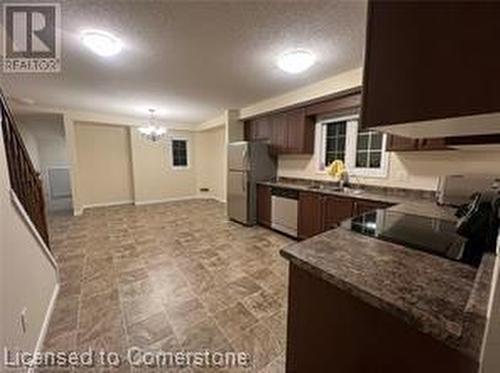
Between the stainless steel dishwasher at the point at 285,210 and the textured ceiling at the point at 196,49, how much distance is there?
67.3 inches

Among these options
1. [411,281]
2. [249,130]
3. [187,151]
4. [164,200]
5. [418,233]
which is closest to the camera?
[411,281]

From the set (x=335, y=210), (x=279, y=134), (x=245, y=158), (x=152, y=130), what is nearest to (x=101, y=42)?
(x=245, y=158)

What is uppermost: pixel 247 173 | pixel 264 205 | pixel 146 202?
pixel 247 173

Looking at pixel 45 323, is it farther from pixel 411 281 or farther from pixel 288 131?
pixel 288 131

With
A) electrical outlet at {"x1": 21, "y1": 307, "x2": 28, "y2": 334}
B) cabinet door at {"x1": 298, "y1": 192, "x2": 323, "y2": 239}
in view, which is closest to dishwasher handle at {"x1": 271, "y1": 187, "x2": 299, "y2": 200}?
cabinet door at {"x1": 298, "y1": 192, "x2": 323, "y2": 239}

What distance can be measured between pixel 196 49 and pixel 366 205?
2.57 m

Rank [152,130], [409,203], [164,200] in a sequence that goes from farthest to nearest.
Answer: [164,200], [152,130], [409,203]

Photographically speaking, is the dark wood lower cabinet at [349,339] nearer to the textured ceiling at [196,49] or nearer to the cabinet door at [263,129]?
the textured ceiling at [196,49]

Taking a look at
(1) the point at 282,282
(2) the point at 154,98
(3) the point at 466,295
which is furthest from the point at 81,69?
(3) the point at 466,295

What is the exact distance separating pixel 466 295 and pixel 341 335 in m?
0.44

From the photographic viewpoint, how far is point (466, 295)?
73 cm

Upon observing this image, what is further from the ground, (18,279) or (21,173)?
(21,173)

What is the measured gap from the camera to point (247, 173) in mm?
4633

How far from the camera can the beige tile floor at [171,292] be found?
1828mm
